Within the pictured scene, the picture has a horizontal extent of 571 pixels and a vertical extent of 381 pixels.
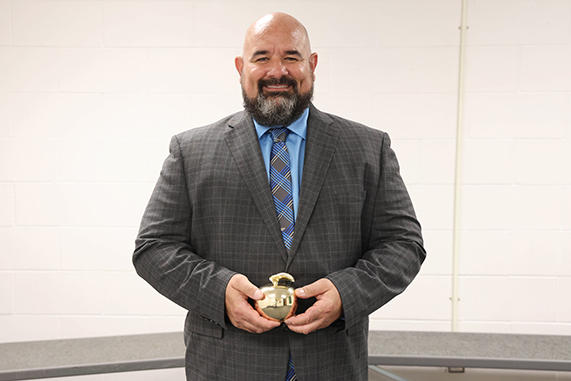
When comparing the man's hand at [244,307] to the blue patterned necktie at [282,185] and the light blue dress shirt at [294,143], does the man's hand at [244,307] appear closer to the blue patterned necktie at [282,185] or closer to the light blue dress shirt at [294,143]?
the blue patterned necktie at [282,185]

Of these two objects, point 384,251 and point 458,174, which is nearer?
point 384,251

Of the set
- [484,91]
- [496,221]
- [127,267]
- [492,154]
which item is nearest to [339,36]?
[484,91]

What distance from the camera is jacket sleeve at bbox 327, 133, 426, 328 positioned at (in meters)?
1.08

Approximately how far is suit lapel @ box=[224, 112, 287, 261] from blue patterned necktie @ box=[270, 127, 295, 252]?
Result: 3 centimetres

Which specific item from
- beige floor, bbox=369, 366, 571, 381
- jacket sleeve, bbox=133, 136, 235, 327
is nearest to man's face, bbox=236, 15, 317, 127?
jacket sleeve, bbox=133, 136, 235, 327

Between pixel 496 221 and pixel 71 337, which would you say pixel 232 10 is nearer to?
pixel 496 221

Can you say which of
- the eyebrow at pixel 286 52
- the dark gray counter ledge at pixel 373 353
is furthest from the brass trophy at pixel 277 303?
the dark gray counter ledge at pixel 373 353

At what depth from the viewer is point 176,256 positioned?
1.13m

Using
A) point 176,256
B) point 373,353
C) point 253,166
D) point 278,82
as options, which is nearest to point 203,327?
point 176,256

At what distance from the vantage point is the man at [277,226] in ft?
3.63

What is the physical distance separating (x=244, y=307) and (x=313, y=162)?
15.2 inches

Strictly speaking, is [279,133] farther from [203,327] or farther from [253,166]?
[203,327]

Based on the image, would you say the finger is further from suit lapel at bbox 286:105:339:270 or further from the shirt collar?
the shirt collar

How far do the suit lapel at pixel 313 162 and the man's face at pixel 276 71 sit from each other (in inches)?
2.7
